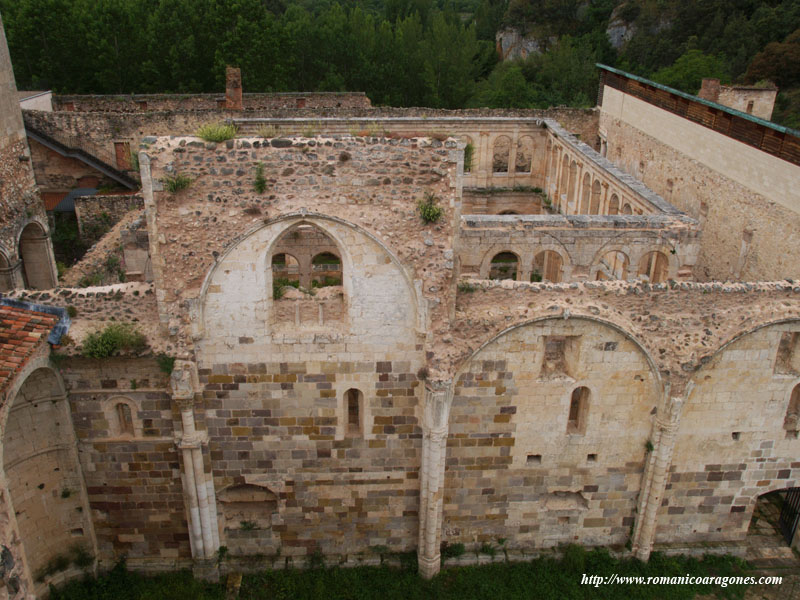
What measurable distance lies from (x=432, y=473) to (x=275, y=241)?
4675 mm

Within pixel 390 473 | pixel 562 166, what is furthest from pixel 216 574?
→ pixel 562 166

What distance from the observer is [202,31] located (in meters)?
39.2

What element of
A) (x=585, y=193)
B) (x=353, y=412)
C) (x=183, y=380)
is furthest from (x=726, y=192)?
(x=183, y=380)

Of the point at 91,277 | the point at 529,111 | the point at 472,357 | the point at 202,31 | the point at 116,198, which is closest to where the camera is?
the point at 472,357

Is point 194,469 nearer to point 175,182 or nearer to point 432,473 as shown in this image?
point 432,473

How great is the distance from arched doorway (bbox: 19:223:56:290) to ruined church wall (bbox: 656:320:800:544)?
14420mm

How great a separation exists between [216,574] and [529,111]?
23.6 metres

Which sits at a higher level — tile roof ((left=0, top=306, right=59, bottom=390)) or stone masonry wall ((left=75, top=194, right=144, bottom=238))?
tile roof ((left=0, top=306, right=59, bottom=390))

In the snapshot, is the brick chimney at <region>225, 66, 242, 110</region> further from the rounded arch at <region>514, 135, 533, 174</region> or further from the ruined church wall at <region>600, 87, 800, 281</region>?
the ruined church wall at <region>600, 87, 800, 281</region>

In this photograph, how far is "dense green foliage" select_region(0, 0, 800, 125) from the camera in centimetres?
3806

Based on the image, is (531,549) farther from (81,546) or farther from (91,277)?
(91,277)

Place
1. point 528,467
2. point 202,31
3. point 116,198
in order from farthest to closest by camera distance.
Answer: point 202,31 → point 116,198 → point 528,467

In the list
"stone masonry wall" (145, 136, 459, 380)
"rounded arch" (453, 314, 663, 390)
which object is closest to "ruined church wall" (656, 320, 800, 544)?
"rounded arch" (453, 314, 663, 390)

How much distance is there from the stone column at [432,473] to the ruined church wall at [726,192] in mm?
9483
